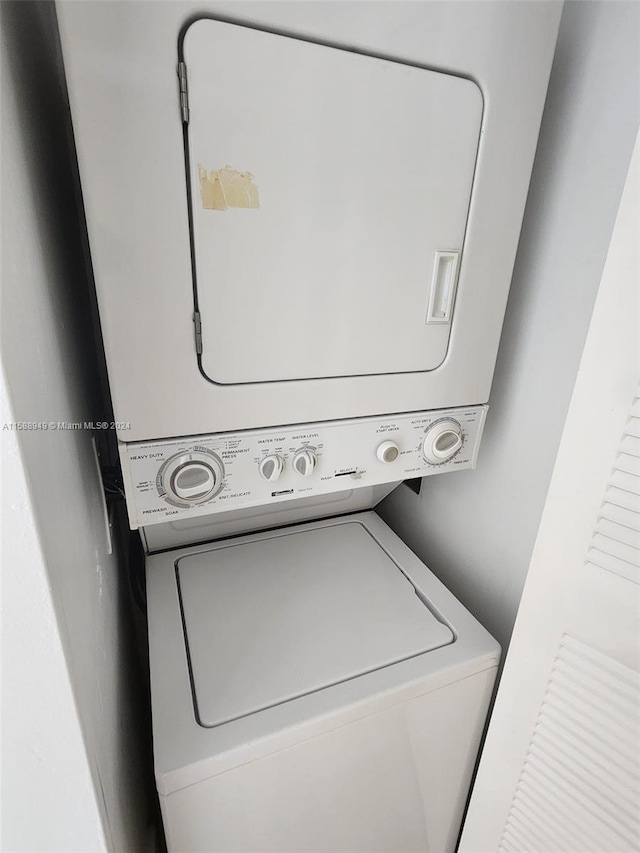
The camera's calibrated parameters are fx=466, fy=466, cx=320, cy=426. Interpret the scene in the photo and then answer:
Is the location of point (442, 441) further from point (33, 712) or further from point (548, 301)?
point (33, 712)

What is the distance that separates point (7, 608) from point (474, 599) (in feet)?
3.92

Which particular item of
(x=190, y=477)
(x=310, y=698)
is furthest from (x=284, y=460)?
(x=310, y=698)

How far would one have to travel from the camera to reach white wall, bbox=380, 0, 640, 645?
0.89 meters

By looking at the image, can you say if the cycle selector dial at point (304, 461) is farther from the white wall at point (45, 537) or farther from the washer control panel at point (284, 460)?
the white wall at point (45, 537)

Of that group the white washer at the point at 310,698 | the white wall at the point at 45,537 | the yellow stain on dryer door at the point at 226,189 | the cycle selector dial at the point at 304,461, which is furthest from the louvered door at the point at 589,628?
the white wall at the point at 45,537

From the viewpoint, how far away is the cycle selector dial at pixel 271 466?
3.05 ft

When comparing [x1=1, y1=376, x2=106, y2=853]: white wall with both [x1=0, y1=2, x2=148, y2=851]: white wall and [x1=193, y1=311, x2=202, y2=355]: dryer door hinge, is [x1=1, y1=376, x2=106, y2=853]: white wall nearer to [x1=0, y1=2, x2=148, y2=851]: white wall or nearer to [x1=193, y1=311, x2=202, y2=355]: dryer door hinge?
[x1=0, y1=2, x2=148, y2=851]: white wall

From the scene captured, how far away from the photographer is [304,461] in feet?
3.15

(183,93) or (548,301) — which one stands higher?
(183,93)

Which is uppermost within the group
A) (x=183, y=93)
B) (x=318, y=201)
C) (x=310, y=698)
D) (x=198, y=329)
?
(x=183, y=93)

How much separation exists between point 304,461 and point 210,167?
1.79ft

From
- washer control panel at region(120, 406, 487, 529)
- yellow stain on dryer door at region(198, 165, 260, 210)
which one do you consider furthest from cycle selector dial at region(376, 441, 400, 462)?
yellow stain on dryer door at region(198, 165, 260, 210)

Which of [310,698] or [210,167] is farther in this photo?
[310,698]

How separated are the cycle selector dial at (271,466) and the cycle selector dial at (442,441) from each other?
1.15 feet
